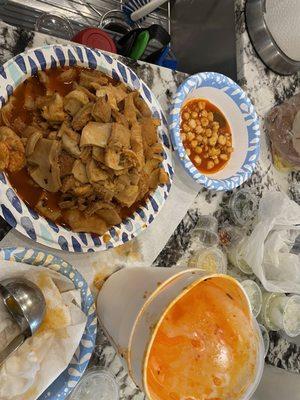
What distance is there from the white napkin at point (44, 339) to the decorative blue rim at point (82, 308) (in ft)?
0.07

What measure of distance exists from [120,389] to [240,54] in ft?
4.68

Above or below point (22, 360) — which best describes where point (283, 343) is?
below

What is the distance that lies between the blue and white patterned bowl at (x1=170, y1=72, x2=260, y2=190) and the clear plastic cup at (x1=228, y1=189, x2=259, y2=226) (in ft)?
0.32

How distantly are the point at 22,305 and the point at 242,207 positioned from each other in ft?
3.17

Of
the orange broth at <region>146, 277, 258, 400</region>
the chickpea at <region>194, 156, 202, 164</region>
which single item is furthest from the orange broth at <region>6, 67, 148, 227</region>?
the chickpea at <region>194, 156, 202, 164</region>

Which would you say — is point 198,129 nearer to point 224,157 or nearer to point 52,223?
point 224,157

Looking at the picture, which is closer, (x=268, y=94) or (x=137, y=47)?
(x=137, y=47)

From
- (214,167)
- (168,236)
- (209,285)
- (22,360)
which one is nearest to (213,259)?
(168,236)

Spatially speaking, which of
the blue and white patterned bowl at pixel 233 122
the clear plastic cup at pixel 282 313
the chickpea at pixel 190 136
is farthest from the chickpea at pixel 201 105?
the clear plastic cup at pixel 282 313

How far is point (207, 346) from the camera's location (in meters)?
1.14

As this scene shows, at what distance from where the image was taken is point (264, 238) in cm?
164

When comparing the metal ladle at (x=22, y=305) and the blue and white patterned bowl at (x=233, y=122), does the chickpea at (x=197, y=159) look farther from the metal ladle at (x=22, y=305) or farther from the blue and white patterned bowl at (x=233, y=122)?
the metal ladle at (x=22, y=305)

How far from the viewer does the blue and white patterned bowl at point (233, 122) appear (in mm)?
1632

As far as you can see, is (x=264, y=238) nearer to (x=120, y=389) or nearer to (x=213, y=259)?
(x=213, y=259)
